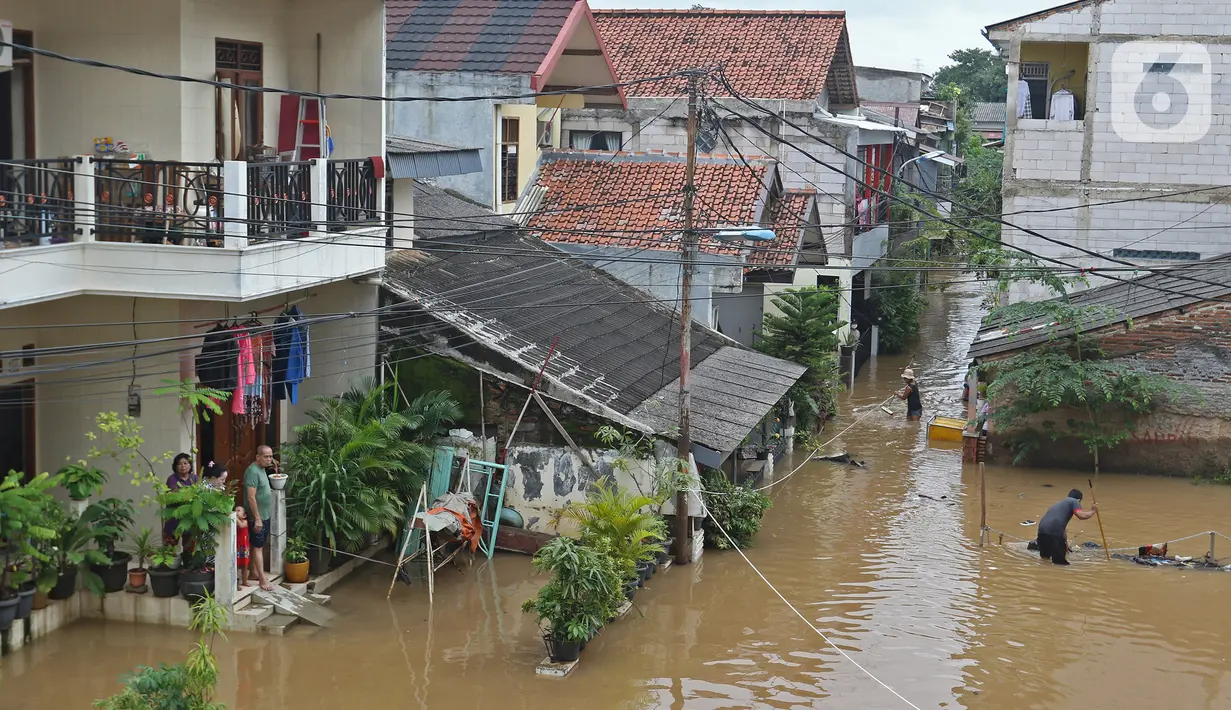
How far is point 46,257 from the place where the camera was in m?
11.4

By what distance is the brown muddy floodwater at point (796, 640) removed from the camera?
11.5 meters

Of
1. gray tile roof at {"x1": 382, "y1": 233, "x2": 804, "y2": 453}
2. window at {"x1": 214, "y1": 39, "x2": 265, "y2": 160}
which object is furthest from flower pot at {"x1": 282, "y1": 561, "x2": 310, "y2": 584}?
window at {"x1": 214, "y1": 39, "x2": 265, "y2": 160}

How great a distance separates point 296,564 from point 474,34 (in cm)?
1166

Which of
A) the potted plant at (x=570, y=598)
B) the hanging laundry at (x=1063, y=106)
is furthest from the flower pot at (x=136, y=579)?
the hanging laundry at (x=1063, y=106)

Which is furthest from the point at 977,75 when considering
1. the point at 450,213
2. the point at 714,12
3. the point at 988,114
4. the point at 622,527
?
the point at 622,527

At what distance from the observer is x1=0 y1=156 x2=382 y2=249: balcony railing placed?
38.0ft

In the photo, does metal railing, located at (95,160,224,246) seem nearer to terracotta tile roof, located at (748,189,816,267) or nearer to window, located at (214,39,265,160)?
window, located at (214,39,265,160)

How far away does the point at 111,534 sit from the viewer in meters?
12.2

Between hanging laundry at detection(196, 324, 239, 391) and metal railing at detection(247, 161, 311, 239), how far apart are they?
132 centimetres

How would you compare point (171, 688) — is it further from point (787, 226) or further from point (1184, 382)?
point (1184, 382)

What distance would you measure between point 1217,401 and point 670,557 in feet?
33.6

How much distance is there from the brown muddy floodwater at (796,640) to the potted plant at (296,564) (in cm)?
50

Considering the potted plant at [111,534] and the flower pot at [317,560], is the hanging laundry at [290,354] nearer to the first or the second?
the flower pot at [317,560]

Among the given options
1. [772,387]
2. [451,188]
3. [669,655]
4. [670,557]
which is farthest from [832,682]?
[451,188]
